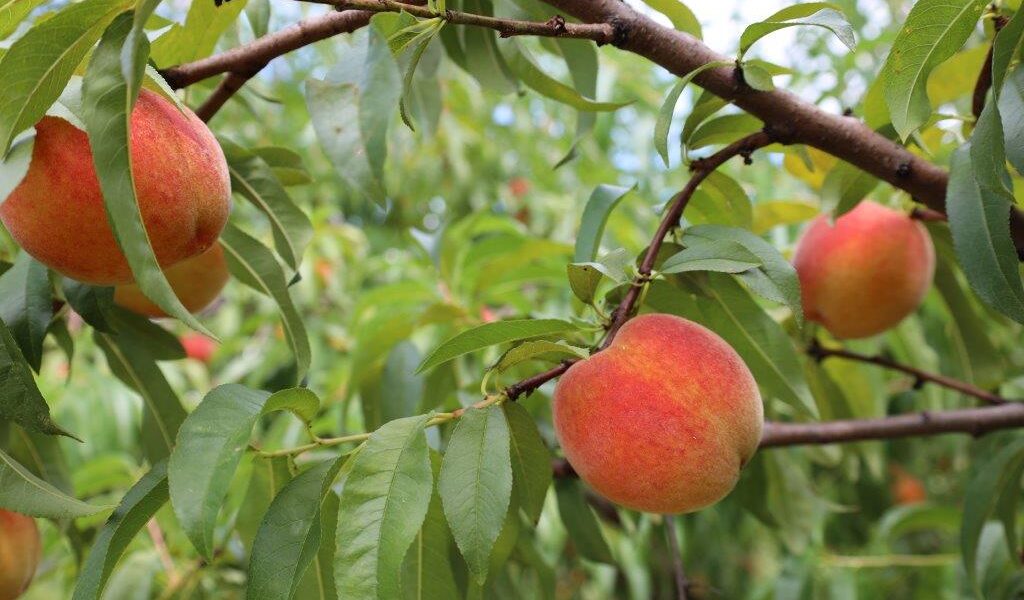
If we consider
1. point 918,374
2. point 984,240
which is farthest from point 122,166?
point 918,374

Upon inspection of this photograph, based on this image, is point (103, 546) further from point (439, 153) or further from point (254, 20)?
point (439, 153)

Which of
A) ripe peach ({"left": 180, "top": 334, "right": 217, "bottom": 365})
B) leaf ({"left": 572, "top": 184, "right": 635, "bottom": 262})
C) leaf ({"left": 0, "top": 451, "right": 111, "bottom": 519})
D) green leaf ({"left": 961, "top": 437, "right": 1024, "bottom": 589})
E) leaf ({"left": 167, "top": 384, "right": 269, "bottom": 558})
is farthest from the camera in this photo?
ripe peach ({"left": 180, "top": 334, "right": 217, "bottom": 365})

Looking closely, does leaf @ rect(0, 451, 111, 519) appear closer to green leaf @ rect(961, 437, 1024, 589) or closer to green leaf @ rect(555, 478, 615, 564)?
green leaf @ rect(555, 478, 615, 564)

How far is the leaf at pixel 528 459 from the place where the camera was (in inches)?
31.5

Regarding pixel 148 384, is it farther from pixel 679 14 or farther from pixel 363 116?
pixel 679 14

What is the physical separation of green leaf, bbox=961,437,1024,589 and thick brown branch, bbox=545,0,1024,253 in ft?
0.88

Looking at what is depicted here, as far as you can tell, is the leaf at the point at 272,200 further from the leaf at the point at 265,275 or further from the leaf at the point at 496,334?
the leaf at the point at 496,334

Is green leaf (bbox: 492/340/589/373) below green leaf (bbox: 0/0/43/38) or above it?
below

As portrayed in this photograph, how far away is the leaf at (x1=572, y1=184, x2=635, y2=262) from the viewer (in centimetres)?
89

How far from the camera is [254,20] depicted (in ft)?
3.19

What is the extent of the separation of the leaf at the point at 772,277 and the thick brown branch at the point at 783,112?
0.38 ft

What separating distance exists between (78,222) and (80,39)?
0.13m

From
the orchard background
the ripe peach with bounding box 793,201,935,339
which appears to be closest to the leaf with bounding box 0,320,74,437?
the orchard background

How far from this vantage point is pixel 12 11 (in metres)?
0.71
